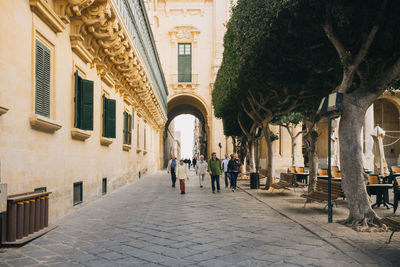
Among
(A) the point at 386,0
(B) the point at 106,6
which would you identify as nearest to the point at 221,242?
(A) the point at 386,0

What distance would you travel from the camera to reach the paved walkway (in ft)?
17.8

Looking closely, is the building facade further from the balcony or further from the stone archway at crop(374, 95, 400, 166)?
the stone archway at crop(374, 95, 400, 166)

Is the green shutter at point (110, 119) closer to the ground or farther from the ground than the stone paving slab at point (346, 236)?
farther from the ground

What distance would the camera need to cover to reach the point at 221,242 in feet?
21.8

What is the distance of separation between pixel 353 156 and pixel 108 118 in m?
9.08

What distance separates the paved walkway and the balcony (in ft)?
108

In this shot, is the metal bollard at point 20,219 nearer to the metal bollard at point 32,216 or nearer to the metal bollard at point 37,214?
the metal bollard at point 32,216

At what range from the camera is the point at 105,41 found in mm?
12766

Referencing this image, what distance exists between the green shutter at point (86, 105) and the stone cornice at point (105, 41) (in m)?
0.87

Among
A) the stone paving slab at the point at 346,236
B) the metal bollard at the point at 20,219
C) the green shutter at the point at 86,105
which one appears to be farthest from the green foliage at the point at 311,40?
the metal bollard at the point at 20,219

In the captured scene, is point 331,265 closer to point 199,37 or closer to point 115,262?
point 115,262

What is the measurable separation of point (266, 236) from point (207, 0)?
40.6 metres

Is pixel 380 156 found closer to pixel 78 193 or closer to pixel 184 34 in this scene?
pixel 78 193

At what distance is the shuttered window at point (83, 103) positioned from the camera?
34.9ft
